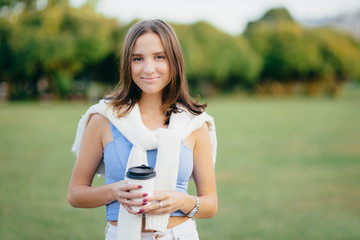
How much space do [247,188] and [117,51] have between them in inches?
602

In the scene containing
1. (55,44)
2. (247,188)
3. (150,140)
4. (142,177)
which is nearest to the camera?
(142,177)

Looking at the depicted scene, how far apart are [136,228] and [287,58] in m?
43.2

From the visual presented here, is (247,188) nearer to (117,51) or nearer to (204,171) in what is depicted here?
(204,171)

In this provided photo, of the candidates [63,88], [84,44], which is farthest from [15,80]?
[84,44]

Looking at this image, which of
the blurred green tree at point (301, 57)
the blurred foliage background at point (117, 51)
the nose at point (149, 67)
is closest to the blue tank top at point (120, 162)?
the nose at point (149, 67)

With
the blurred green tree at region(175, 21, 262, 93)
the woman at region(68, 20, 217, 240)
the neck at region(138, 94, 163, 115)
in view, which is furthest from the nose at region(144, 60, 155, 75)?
the blurred green tree at region(175, 21, 262, 93)

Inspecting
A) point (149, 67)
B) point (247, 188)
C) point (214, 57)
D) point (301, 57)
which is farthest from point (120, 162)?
point (301, 57)

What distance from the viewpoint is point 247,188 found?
735 centimetres

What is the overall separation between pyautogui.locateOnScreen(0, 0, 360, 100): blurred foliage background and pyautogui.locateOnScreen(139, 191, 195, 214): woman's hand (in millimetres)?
18095

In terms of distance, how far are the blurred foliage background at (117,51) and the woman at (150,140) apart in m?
17.8

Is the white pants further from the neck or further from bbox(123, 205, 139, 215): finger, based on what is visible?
the neck

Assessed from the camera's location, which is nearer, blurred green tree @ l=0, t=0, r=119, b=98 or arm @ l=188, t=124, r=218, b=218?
arm @ l=188, t=124, r=218, b=218

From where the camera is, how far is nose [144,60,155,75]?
75.0 inches

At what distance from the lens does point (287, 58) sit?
42438 mm
